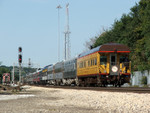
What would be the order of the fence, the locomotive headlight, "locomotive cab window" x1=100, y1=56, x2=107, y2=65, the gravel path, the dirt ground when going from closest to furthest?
the dirt ground
the gravel path
"locomotive cab window" x1=100, y1=56, x2=107, y2=65
the locomotive headlight
the fence

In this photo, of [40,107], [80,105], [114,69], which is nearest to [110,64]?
[114,69]

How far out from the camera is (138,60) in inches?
1927

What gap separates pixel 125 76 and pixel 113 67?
1.18m

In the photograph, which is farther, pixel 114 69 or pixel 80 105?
pixel 114 69

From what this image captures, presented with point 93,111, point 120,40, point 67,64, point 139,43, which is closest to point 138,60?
point 139,43

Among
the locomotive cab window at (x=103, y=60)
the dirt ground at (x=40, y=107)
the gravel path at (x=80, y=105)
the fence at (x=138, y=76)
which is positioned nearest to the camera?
the dirt ground at (x=40, y=107)

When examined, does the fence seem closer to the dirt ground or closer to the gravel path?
the gravel path

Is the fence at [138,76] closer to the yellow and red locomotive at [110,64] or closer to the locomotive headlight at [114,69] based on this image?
the yellow and red locomotive at [110,64]

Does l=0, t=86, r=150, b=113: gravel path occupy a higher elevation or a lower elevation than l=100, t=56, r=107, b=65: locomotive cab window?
lower

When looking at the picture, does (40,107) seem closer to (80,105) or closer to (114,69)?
(80,105)

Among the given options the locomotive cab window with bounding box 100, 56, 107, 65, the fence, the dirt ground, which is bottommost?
the dirt ground

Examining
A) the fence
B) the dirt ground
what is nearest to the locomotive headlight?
the dirt ground

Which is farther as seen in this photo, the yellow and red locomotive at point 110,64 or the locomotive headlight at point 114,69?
the locomotive headlight at point 114,69

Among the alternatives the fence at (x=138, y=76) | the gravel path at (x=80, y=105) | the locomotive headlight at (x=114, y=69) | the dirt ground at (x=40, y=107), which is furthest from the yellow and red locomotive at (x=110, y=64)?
the fence at (x=138, y=76)
